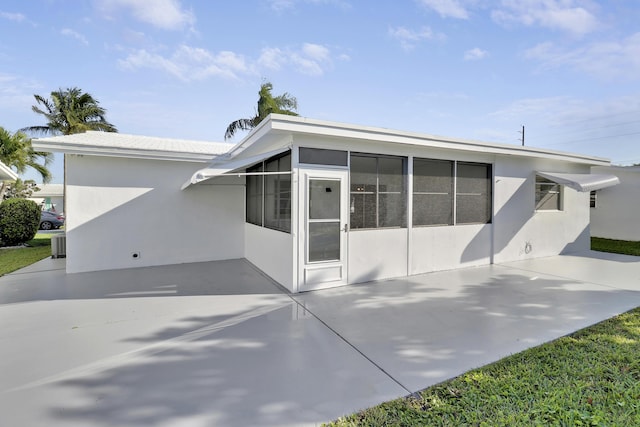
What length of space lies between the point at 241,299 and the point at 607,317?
566 centimetres

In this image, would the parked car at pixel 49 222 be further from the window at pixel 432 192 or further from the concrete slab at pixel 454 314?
the window at pixel 432 192

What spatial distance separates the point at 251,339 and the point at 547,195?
9.95 meters

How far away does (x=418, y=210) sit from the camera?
7117mm

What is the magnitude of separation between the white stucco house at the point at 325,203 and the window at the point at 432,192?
3cm

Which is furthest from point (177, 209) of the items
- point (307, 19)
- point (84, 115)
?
point (84, 115)

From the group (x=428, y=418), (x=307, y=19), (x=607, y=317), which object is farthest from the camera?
(x=307, y=19)

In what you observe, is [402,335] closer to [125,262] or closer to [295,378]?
[295,378]

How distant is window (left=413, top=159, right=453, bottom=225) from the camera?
707 centimetres

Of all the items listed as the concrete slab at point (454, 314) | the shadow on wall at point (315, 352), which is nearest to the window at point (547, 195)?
the concrete slab at point (454, 314)

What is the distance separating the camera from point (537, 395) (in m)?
2.61

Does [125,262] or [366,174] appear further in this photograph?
[125,262]

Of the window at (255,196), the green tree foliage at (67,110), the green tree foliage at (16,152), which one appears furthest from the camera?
the green tree foliage at (67,110)

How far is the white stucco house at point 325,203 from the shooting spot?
592 cm

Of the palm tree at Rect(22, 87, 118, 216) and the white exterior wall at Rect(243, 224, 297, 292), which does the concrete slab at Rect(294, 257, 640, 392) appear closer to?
the white exterior wall at Rect(243, 224, 297, 292)
